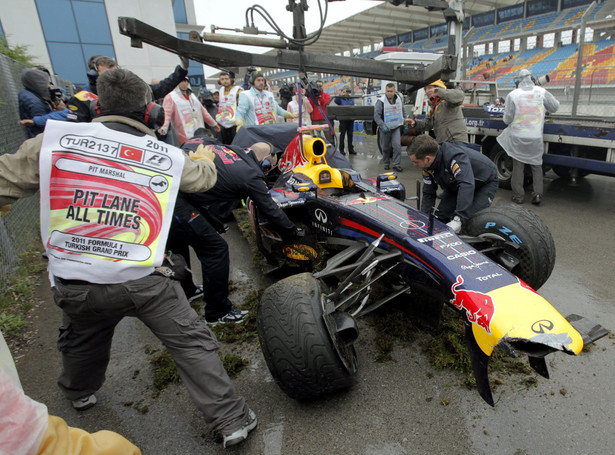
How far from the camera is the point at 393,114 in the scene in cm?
824

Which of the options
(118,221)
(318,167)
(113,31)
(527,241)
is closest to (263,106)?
(318,167)

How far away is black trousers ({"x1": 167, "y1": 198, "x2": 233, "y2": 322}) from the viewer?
9.45ft

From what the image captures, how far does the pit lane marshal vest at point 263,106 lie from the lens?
23.7ft

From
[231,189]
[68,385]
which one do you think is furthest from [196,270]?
[68,385]

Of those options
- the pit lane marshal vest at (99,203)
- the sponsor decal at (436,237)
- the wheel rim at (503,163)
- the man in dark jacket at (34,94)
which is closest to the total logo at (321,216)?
the sponsor decal at (436,237)

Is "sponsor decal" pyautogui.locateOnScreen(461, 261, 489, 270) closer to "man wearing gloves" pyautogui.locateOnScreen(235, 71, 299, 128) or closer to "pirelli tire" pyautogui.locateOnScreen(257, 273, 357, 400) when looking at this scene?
"pirelli tire" pyautogui.locateOnScreen(257, 273, 357, 400)

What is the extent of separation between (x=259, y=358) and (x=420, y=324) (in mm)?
1272

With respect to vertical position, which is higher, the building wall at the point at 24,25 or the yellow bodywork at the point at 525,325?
the building wall at the point at 24,25

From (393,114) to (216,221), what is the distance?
6184 mm

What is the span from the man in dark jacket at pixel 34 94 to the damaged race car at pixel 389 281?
345 centimetres

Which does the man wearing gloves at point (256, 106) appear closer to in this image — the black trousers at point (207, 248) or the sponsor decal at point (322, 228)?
the sponsor decal at point (322, 228)

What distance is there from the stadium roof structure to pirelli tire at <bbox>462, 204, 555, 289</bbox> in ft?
70.2

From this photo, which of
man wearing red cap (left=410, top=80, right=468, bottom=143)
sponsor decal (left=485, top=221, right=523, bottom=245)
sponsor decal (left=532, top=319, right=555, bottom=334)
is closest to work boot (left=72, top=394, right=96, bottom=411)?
sponsor decal (left=532, top=319, right=555, bottom=334)

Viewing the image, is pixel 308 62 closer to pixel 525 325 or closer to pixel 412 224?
pixel 412 224
